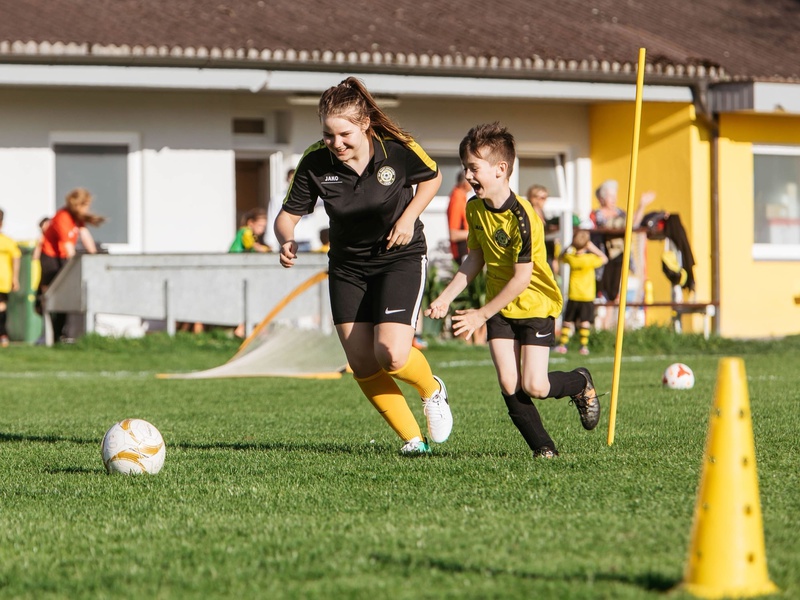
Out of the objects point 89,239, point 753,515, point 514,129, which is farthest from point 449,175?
point 753,515

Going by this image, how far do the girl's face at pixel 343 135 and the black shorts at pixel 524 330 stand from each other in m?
1.13

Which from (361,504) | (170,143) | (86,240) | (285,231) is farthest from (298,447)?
(170,143)

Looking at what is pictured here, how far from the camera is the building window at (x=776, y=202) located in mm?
20484

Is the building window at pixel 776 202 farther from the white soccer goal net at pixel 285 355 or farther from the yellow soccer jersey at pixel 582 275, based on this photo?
the white soccer goal net at pixel 285 355

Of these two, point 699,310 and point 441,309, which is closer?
point 441,309

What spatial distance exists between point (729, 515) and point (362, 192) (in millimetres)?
3398

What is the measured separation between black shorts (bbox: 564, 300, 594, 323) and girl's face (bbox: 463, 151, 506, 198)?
10.0 m

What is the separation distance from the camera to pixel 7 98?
18.0 meters

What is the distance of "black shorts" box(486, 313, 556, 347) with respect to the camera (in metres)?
6.78

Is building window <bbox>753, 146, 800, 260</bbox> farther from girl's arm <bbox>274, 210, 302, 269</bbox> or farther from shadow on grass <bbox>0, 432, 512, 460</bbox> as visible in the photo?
girl's arm <bbox>274, 210, 302, 269</bbox>

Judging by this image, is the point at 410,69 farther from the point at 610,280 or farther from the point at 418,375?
the point at 418,375

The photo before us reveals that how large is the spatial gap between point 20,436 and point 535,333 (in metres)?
3.63

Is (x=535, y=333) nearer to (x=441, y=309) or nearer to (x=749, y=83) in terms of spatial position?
(x=441, y=309)

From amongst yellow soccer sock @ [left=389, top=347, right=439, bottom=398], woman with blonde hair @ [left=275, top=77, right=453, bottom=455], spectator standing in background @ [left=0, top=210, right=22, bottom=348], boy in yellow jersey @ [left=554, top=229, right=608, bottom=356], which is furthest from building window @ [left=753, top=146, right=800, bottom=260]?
woman with blonde hair @ [left=275, top=77, right=453, bottom=455]
